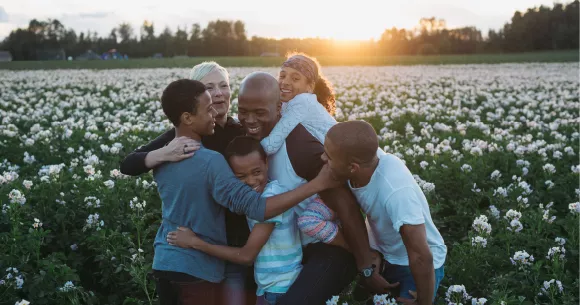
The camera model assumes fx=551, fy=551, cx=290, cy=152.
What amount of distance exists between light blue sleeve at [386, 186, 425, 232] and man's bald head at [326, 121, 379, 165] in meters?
0.30

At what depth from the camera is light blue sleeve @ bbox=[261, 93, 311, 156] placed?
3.33m

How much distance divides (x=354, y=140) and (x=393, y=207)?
471 millimetres

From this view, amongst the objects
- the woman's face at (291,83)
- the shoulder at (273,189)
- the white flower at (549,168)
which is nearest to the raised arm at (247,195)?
the shoulder at (273,189)

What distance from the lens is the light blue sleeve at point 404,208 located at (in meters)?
3.12

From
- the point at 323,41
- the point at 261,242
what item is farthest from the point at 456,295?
the point at 323,41

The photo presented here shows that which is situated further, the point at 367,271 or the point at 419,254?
the point at 367,271

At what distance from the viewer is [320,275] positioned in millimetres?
3307

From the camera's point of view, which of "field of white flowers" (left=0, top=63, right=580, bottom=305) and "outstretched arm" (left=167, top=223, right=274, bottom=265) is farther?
"field of white flowers" (left=0, top=63, right=580, bottom=305)

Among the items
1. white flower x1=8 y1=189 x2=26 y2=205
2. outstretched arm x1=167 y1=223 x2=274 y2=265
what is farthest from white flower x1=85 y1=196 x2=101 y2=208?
outstretched arm x1=167 y1=223 x2=274 y2=265

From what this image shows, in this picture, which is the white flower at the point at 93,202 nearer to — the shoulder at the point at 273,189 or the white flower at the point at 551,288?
the shoulder at the point at 273,189

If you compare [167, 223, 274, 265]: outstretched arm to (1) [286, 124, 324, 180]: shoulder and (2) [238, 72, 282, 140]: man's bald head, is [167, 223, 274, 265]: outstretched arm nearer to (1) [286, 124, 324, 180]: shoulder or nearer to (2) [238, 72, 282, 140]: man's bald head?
(1) [286, 124, 324, 180]: shoulder

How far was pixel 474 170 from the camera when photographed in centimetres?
659

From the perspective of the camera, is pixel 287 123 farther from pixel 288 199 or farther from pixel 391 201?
pixel 391 201

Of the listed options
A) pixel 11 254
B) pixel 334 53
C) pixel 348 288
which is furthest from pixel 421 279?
pixel 334 53
